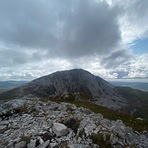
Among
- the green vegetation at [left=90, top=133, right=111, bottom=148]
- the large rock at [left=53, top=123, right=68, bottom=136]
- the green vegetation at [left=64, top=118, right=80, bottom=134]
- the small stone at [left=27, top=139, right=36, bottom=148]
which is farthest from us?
the green vegetation at [left=64, top=118, right=80, bottom=134]

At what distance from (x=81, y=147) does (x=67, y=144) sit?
5.80ft

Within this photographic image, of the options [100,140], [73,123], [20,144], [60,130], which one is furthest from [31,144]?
[100,140]

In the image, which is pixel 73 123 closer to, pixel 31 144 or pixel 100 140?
pixel 100 140

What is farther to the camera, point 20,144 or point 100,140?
point 100,140

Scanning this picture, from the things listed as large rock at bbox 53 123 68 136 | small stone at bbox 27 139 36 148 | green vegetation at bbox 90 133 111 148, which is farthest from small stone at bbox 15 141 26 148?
green vegetation at bbox 90 133 111 148

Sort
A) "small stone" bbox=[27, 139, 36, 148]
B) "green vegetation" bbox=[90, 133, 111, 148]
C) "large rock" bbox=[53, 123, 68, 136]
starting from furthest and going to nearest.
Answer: "large rock" bbox=[53, 123, 68, 136] → "green vegetation" bbox=[90, 133, 111, 148] → "small stone" bbox=[27, 139, 36, 148]

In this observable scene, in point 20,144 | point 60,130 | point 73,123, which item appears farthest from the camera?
point 73,123

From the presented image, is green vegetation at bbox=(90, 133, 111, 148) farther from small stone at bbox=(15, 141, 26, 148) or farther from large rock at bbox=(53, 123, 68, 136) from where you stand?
small stone at bbox=(15, 141, 26, 148)

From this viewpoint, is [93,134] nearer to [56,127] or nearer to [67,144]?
[67,144]

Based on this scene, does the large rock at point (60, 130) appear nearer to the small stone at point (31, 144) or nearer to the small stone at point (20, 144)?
the small stone at point (31, 144)

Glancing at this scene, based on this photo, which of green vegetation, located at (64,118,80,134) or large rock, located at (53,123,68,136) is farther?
green vegetation, located at (64,118,80,134)

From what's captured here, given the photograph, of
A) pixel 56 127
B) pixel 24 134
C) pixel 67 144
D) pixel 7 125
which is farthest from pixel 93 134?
pixel 7 125

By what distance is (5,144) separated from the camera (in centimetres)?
1939

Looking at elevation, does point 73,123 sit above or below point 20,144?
above
